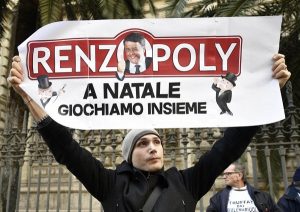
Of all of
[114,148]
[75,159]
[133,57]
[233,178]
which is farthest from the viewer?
[114,148]

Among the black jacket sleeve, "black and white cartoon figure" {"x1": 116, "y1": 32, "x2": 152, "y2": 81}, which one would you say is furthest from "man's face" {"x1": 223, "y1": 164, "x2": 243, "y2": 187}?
the black jacket sleeve

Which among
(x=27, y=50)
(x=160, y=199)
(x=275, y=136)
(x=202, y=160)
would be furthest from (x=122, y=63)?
(x=275, y=136)

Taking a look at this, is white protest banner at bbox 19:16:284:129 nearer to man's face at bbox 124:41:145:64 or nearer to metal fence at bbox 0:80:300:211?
man's face at bbox 124:41:145:64

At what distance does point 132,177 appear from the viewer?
2205 millimetres

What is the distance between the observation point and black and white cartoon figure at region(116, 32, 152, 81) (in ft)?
8.98

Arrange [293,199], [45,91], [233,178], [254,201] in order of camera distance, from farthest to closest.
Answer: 1. [233,178]
2. [254,201]
3. [293,199]
4. [45,91]

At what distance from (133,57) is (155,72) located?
0.59 ft

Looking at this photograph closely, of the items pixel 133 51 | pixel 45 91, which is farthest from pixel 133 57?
pixel 45 91

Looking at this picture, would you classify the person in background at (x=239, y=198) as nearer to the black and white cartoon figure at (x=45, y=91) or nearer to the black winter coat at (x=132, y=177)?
the black winter coat at (x=132, y=177)

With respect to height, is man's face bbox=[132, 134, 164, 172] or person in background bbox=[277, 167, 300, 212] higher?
man's face bbox=[132, 134, 164, 172]

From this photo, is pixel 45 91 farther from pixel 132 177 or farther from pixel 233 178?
pixel 233 178

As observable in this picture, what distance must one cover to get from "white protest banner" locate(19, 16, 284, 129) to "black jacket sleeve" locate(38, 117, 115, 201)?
1.44 ft

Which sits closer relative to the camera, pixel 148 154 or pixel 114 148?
pixel 148 154

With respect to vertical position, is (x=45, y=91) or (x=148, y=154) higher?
(x=45, y=91)
